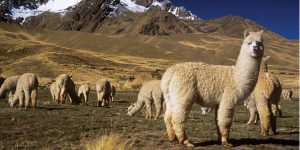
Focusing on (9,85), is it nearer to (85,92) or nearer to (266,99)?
(85,92)


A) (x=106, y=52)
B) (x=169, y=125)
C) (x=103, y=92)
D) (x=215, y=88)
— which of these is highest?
(x=106, y=52)

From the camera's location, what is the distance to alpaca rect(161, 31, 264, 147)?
1091cm

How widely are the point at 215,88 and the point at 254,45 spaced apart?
128 cm

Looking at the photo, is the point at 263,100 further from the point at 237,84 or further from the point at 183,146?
the point at 183,146

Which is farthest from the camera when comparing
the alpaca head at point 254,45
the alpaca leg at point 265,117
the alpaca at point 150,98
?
the alpaca at point 150,98

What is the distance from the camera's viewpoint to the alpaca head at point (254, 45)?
35.3ft

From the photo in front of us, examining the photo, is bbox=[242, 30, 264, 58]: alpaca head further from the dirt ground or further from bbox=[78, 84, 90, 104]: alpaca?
bbox=[78, 84, 90, 104]: alpaca

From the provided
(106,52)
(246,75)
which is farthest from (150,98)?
(106,52)

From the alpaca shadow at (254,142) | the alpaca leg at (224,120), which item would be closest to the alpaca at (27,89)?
the alpaca shadow at (254,142)

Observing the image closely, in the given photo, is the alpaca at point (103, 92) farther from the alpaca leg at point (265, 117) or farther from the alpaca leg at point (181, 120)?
the alpaca leg at point (181, 120)

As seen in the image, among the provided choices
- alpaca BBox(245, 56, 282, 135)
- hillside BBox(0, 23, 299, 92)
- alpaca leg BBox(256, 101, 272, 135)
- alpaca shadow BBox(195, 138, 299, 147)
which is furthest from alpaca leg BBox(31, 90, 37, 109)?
hillside BBox(0, 23, 299, 92)

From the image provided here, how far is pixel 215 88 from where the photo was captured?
11102 mm

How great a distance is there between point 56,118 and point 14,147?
19.0ft

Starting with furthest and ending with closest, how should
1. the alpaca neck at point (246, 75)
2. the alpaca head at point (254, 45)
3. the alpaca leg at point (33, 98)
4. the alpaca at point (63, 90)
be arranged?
1. the alpaca at point (63, 90)
2. the alpaca leg at point (33, 98)
3. the alpaca neck at point (246, 75)
4. the alpaca head at point (254, 45)
